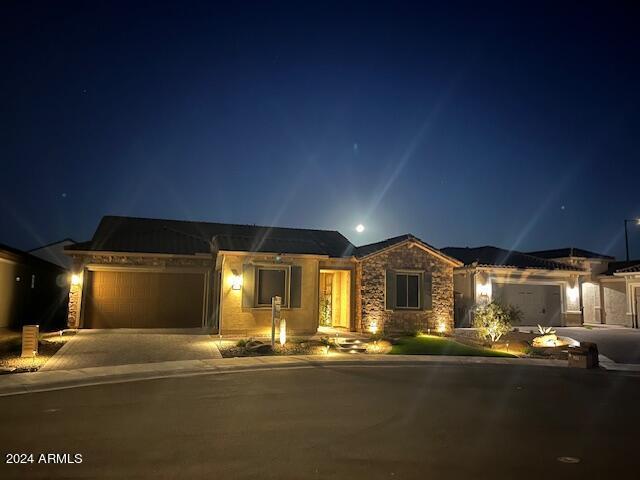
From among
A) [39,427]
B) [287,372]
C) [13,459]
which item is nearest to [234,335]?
[287,372]

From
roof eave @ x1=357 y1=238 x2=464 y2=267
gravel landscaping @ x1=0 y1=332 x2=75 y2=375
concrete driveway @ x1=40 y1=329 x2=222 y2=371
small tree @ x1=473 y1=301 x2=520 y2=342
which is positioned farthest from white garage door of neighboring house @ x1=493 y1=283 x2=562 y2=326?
gravel landscaping @ x1=0 y1=332 x2=75 y2=375

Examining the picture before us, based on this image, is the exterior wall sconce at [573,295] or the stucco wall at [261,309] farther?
the exterior wall sconce at [573,295]

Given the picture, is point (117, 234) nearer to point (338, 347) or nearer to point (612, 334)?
point (338, 347)

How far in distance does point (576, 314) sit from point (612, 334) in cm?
380

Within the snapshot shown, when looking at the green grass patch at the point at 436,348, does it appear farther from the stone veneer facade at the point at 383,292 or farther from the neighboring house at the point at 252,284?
the neighboring house at the point at 252,284

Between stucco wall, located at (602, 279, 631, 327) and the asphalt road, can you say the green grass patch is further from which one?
stucco wall, located at (602, 279, 631, 327)

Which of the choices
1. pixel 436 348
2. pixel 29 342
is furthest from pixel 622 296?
pixel 29 342

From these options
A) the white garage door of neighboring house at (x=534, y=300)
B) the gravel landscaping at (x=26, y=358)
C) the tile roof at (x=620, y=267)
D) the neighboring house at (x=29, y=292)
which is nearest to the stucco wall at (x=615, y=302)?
the tile roof at (x=620, y=267)

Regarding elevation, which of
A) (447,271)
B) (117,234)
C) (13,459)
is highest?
(117,234)

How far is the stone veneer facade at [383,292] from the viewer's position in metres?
20.4

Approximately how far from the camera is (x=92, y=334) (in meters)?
18.4

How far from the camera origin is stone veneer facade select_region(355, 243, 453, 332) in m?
20.4

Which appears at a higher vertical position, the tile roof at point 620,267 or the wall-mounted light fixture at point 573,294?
the tile roof at point 620,267

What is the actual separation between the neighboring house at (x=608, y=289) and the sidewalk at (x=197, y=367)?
14927 mm
